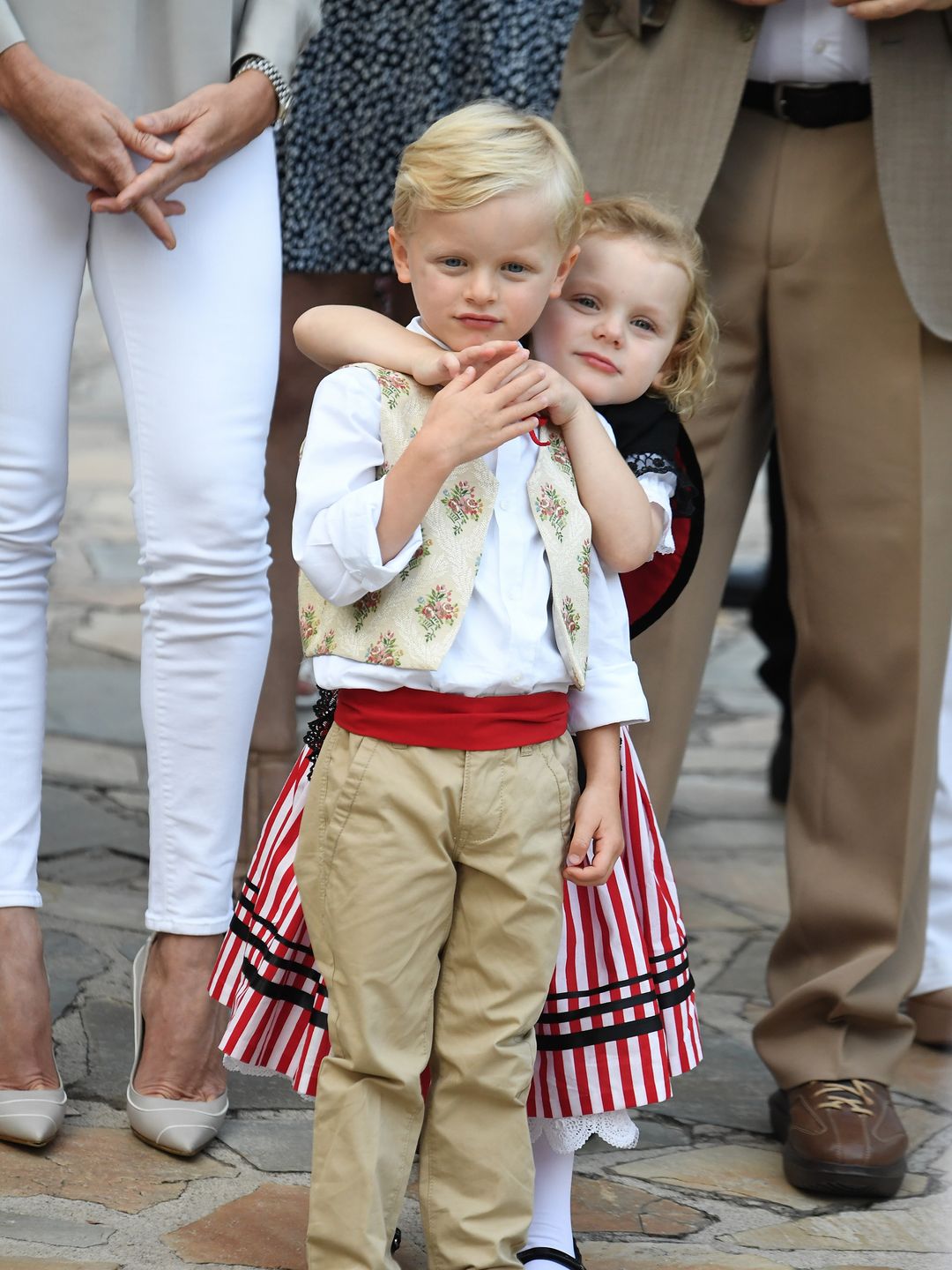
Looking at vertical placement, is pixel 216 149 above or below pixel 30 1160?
above

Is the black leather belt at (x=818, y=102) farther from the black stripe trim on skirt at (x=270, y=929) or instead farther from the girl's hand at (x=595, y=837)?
the black stripe trim on skirt at (x=270, y=929)

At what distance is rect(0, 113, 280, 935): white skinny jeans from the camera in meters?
1.93

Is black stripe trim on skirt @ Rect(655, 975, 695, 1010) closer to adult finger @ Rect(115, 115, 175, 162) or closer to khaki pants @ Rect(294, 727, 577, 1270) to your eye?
khaki pants @ Rect(294, 727, 577, 1270)

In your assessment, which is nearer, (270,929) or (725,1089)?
(270,929)

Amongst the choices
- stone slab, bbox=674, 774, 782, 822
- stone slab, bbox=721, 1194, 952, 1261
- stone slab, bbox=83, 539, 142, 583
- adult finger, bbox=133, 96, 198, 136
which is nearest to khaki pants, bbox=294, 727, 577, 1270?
stone slab, bbox=721, 1194, 952, 1261

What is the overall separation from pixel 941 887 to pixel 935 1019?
0.21m

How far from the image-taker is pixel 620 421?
178 cm

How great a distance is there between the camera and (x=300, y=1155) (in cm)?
199

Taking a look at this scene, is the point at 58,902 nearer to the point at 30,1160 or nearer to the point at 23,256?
the point at 30,1160

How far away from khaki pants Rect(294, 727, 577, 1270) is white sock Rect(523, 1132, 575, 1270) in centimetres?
14

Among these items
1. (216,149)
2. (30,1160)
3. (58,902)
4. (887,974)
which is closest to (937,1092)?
(887,974)

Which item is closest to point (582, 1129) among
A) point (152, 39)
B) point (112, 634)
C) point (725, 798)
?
point (152, 39)

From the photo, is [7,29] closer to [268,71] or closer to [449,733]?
[268,71]

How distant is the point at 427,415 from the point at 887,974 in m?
1.08
